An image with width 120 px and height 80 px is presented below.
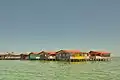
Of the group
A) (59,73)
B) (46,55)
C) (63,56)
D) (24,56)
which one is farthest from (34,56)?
(59,73)

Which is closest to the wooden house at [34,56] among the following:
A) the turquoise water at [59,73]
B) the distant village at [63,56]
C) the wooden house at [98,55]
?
the distant village at [63,56]

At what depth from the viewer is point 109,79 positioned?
28016 mm

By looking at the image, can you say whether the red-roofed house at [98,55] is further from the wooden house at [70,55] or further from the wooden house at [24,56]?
the wooden house at [24,56]

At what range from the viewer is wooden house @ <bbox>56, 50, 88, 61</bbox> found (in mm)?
78938

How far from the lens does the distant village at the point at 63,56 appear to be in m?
80.1

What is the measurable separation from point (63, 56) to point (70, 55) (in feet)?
A: 13.4

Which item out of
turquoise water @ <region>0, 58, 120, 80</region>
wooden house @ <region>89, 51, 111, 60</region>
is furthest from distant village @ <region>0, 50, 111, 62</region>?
turquoise water @ <region>0, 58, 120, 80</region>

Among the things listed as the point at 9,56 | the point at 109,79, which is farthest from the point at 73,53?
the point at 109,79

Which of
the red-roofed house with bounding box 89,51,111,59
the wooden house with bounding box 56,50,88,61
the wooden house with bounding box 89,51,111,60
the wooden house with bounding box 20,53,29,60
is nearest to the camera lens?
the wooden house with bounding box 56,50,88,61

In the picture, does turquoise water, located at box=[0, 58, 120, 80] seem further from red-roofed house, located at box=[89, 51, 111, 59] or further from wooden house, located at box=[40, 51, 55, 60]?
wooden house, located at box=[40, 51, 55, 60]

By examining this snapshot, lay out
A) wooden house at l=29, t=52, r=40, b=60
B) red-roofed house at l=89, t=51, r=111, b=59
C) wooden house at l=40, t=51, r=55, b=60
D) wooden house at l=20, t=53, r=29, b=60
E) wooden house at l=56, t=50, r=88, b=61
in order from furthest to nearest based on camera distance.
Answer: wooden house at l=20, t=53, r=29, b=60 → wooden house at l=29, t=52, r=40, b=60 → wooden house at l=40, t=51, r=55, b=60 → red-roofed house at l=89, t=51, r=111, b=59 → wooden house at l=56, t=50, r=88, b=61

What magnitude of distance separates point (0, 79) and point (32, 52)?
245ft

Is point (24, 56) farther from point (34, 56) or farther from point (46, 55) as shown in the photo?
point (46, 55)

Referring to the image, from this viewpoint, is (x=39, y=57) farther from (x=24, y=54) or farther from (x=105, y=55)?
(x=105, y=55)
